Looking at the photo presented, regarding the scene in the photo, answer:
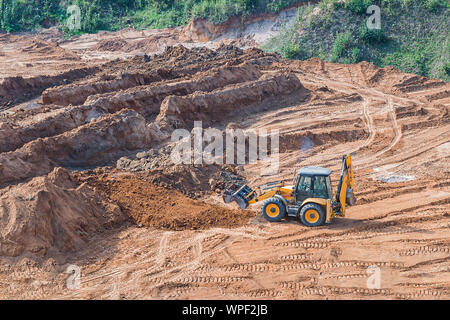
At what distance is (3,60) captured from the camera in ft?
108

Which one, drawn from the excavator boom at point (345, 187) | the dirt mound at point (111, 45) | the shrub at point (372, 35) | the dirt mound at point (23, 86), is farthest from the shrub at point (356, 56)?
the excavator boom at point (345, 187)

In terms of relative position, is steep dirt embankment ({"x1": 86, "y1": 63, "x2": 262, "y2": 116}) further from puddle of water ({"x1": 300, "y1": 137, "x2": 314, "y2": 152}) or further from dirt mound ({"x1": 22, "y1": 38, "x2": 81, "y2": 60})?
dirt mound ({"x1": 22, "y1": 38, "x2": 81, "y2": 60})

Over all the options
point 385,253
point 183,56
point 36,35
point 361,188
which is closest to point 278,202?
point 385,253

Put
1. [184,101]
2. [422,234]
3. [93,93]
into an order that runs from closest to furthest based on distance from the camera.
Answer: [422,234], [184,101], [93,93]

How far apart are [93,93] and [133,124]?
5546 millimetres

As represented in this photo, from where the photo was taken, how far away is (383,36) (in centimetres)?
2892

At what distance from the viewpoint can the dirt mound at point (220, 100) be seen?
20444 millimetres

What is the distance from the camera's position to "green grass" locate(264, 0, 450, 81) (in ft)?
90.4

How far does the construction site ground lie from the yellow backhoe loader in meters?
0.35

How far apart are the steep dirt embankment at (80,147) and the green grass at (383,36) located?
50.2 feet

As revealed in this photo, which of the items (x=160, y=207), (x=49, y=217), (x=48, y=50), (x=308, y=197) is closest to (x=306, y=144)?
(x=308, y=197)

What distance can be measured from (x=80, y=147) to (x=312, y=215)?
8761 mm

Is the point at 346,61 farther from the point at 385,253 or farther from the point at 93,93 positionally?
the point at 385,253

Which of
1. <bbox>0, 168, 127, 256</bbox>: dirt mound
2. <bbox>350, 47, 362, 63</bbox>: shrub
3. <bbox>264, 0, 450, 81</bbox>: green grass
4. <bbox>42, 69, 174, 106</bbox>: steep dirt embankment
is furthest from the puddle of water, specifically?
<bbox>350, 47, 362, 63</bbox>: shrub
